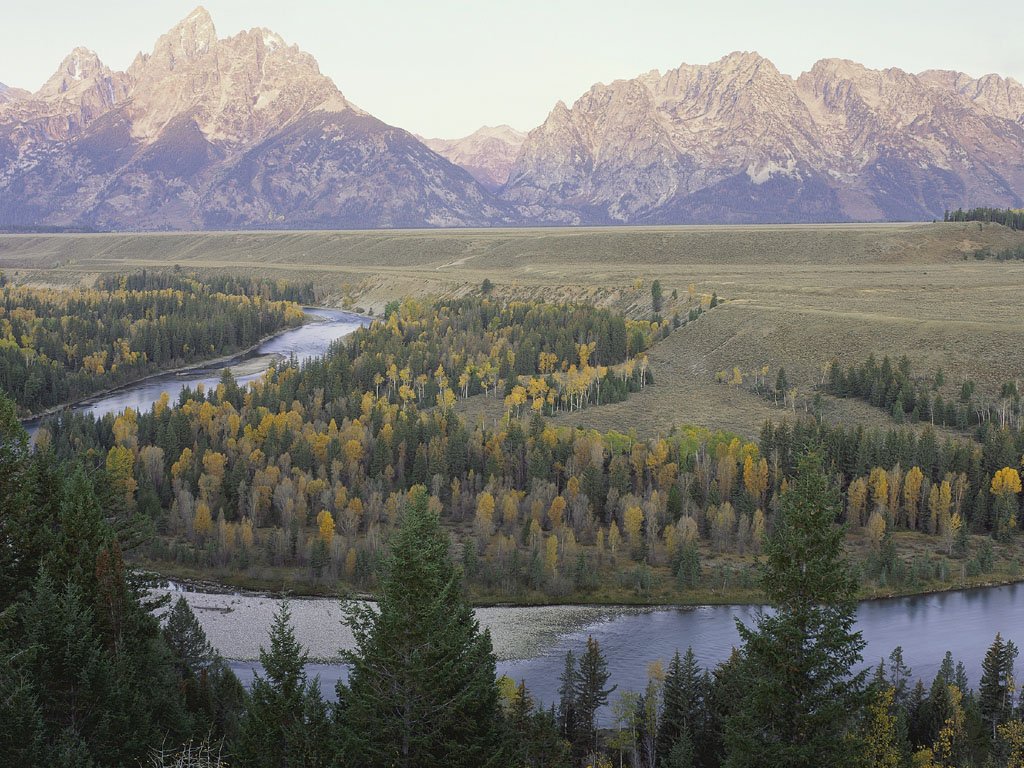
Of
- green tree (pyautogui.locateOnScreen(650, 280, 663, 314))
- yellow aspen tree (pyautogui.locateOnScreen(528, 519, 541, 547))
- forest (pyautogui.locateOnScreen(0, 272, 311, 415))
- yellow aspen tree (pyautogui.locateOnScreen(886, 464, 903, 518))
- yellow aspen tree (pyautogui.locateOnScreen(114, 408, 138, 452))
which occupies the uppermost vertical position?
green tree (pyautogui.locateOnScreen(650, 280, 663, 314))

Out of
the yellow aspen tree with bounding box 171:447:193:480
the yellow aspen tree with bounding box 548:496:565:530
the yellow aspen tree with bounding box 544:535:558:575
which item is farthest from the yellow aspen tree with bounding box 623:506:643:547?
the yellow aspen tree with bounding box 171:447:193:480

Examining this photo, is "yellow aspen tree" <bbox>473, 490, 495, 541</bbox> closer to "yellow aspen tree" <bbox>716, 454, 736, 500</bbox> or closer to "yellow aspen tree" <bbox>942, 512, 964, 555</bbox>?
"yellow aspen tree" <bbox>716, 454, 736, 500</bbox>

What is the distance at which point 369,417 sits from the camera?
340 feet

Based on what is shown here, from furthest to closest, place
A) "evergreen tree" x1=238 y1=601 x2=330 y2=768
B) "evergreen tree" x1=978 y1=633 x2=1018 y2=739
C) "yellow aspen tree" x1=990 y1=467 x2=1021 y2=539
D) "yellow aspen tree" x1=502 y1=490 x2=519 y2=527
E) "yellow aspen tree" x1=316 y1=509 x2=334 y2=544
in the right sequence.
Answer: "yellow aspen tree" x1=502 y1=490 x2=519 y2=527, "yellow aspen tree" x1=990 y1=467 x2=1021 y2=539, "yellow aspen tree" x1=316 y1=509 x2=334 y2=544, "evergreen tree" x1=978 y1=633 x2=1018 y2=739, "evergreen tree" x1=238 y1=601 x2=330 y2=768

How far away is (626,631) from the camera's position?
215ft

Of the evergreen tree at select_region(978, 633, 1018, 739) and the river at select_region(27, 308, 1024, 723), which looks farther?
the river at select_region(27, 308, 1024, 723)

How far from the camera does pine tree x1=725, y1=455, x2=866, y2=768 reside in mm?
24031

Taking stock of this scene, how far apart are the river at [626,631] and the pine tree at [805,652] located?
31687mm

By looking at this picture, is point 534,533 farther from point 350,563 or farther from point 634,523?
point 350,563

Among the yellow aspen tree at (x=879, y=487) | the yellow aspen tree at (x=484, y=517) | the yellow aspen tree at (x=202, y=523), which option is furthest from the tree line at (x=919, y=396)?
the yellow aspen tree at (x=202, y=523)

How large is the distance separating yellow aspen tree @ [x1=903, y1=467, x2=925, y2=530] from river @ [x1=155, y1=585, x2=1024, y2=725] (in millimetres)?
10788

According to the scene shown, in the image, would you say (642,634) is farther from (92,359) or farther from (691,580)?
(92,359)

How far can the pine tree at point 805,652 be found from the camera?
78.8 feet

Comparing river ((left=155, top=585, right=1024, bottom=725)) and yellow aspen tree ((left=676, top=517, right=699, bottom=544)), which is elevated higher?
yellow aspen tree ((left=676, top=517, right=699, bottom=544))
